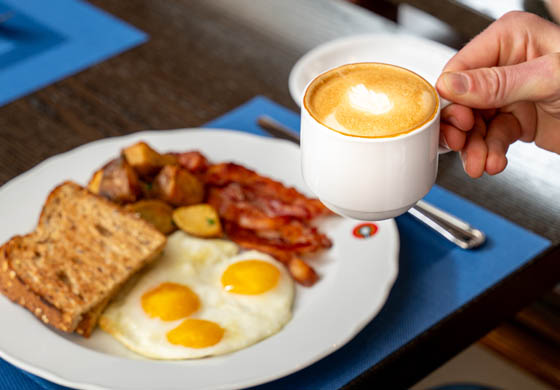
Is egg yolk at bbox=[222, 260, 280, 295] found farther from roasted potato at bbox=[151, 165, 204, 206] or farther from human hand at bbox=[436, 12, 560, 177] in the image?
human hand at bbox=[436, 12, 560, 177]

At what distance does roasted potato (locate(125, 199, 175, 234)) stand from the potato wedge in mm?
68

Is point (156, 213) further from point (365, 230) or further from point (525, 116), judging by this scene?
point (525, 116)

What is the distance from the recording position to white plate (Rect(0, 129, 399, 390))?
1.00 metres

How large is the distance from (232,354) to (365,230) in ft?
1.19

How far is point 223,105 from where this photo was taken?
1.69 metres

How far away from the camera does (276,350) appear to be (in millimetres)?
1035

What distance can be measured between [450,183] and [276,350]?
2.02 ft

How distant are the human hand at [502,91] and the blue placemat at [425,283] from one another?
0.21 m

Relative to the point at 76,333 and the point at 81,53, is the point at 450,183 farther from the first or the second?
the point at 81,53

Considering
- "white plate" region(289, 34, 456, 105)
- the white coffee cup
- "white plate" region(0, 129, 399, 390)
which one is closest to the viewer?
the white coffee cup

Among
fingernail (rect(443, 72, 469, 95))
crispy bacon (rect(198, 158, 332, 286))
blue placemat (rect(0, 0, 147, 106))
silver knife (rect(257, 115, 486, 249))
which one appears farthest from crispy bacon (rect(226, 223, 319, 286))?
blue placemat (rect(0, 0, 147, 106))

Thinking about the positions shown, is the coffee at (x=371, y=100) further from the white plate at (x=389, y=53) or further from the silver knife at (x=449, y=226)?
the white plate at (x=389, y=53)

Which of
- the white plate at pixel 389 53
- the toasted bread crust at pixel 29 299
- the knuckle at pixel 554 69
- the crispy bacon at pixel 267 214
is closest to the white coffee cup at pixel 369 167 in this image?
the knuckle at pixel 554 69

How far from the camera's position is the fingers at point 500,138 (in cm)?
104
